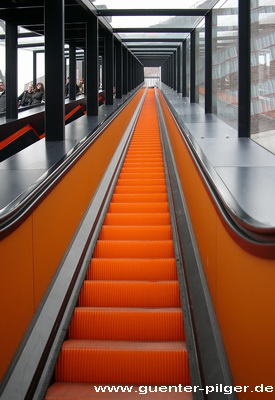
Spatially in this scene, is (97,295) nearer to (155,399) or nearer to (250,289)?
(155,399)

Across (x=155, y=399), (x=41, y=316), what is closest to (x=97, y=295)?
(x=41, y=316)

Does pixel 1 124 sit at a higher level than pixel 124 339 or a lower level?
higher

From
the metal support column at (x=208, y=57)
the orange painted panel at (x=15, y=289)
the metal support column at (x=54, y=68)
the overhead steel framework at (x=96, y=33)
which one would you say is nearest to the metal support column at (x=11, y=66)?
the overhead steel framework at (x=96, y=33)

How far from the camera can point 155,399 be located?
3094 mm

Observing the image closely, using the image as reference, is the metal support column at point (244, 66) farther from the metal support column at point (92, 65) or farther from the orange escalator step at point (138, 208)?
the metal support column at point (92, 65)

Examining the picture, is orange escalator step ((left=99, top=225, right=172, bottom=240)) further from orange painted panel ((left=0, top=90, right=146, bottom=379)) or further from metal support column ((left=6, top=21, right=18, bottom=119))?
metal support column ((left=6, top=21, right=18, bottom=119))

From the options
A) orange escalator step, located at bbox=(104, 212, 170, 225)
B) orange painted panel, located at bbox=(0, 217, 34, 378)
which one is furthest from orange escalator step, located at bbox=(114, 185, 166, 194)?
orange painted panel, located at bbox=(0, 217, 34, 378)

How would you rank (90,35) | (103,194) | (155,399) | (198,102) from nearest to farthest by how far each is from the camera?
(155,399)
(103,194)
(90,35)
(198,102)

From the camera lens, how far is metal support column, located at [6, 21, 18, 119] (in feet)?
36.9

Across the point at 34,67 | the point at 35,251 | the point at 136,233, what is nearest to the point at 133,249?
the point at 136,233

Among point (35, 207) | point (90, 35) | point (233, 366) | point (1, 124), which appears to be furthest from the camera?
point (90, 35)

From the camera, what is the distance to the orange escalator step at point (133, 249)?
18.5 feet

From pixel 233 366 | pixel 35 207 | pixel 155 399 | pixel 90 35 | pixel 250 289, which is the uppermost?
pixel 90 35

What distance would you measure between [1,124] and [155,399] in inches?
291
